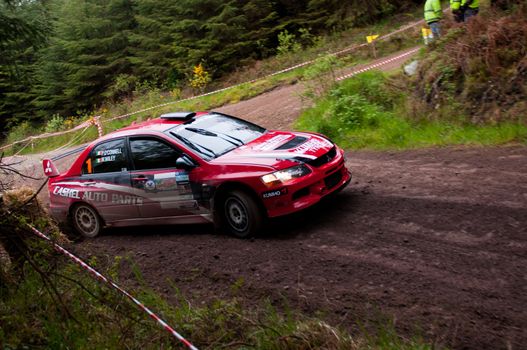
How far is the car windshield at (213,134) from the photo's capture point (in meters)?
7.49

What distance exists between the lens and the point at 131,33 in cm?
3097

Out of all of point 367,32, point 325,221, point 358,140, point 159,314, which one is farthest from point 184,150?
point 367,32

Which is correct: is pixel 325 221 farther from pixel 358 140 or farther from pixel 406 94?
pixel 406 94

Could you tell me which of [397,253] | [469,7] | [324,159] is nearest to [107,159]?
[324,159]

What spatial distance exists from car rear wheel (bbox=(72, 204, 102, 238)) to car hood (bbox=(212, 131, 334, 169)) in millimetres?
2988

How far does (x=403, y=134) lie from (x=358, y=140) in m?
1.14

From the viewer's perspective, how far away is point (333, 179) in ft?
23.5

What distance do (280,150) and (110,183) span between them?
122 inches

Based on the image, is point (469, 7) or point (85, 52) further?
point (85, 52)

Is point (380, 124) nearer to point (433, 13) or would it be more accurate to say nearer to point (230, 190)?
point (433, 13)

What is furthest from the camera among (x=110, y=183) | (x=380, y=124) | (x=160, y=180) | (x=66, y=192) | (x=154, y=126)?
(x=380, y=124)

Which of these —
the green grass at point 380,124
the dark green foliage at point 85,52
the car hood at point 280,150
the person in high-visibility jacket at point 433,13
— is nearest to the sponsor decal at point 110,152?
the car hood at point 280,150

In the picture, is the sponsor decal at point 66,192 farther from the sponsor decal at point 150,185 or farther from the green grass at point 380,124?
the green grass at point 380,124

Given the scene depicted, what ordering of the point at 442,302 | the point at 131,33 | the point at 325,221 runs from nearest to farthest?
the point at 442,302
the point at 325,221
the point at 131,33
